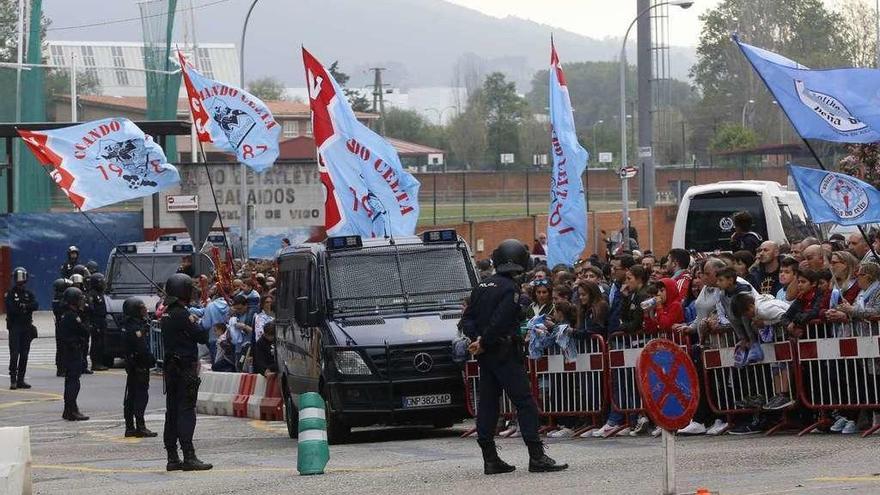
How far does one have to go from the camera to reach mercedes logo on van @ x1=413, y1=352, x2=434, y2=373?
16500 millimetres

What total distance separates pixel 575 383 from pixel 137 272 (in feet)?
54.0

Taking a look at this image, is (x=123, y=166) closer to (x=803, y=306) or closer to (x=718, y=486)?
(x=803, y=306)

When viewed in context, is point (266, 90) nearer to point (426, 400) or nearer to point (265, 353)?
point (265, 353)

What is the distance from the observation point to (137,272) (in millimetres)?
31188

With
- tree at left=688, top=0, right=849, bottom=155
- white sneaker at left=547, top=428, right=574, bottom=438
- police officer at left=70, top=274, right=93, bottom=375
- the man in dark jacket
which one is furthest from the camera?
tree at left=688, top=0, right=849, bottom=155

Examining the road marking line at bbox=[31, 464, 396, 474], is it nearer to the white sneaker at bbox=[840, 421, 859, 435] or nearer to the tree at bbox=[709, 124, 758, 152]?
the white sneaker at bbox=[840, 421, 859, 435]

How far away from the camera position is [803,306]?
14.3 m

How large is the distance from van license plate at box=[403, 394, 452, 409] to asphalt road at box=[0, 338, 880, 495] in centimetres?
39

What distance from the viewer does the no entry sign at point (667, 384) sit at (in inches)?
407

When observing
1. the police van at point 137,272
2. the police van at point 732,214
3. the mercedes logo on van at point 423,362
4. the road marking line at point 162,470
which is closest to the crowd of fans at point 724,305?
the mercedes logo on van at point 423,362

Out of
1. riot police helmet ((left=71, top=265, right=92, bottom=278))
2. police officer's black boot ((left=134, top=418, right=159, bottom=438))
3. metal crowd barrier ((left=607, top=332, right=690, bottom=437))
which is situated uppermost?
riot police helmet ((left=71, top=265, right=92, bottom=278))

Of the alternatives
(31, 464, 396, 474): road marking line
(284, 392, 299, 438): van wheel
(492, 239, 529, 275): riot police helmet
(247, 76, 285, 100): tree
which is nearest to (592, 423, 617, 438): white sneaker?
(31, 464, 396, 474): road marking line

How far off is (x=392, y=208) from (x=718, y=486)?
10.7 metres

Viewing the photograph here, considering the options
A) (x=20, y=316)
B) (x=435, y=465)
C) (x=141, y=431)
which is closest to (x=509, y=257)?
(x=435, y=465)
